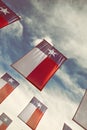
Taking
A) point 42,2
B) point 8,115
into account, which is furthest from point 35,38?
point 8,115

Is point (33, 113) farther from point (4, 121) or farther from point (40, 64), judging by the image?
point (40, 64)

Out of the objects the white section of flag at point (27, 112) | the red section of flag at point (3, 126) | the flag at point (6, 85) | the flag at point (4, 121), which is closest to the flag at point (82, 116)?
the white section of flag at point (27, 112)

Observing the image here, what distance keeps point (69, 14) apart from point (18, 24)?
2.09 m

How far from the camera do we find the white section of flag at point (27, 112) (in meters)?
9.10

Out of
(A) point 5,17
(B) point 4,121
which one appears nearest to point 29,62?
(A) point 5,17

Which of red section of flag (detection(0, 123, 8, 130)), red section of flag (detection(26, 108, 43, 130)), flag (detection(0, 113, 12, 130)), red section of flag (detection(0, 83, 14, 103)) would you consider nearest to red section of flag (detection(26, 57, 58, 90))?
red section of flag (detection(0, 83, 14, 103))

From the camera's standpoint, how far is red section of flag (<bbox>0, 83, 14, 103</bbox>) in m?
9.24

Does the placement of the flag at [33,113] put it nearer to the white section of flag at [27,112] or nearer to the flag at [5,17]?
the white section of flag at [27,112]

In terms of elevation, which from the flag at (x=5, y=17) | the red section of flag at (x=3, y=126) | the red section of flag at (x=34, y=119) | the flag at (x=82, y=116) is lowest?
the red section of flag at (x=3, y=126)

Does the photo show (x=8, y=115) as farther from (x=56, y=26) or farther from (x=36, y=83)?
(x=56, y=26)

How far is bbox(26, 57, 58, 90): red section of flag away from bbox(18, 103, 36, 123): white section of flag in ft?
5.66

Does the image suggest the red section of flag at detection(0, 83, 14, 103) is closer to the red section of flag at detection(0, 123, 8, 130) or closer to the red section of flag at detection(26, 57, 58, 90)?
the red section of flag at detection(0, 123, 8, 130)

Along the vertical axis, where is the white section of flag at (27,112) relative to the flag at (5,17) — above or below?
below

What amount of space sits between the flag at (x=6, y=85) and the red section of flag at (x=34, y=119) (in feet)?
4.06
